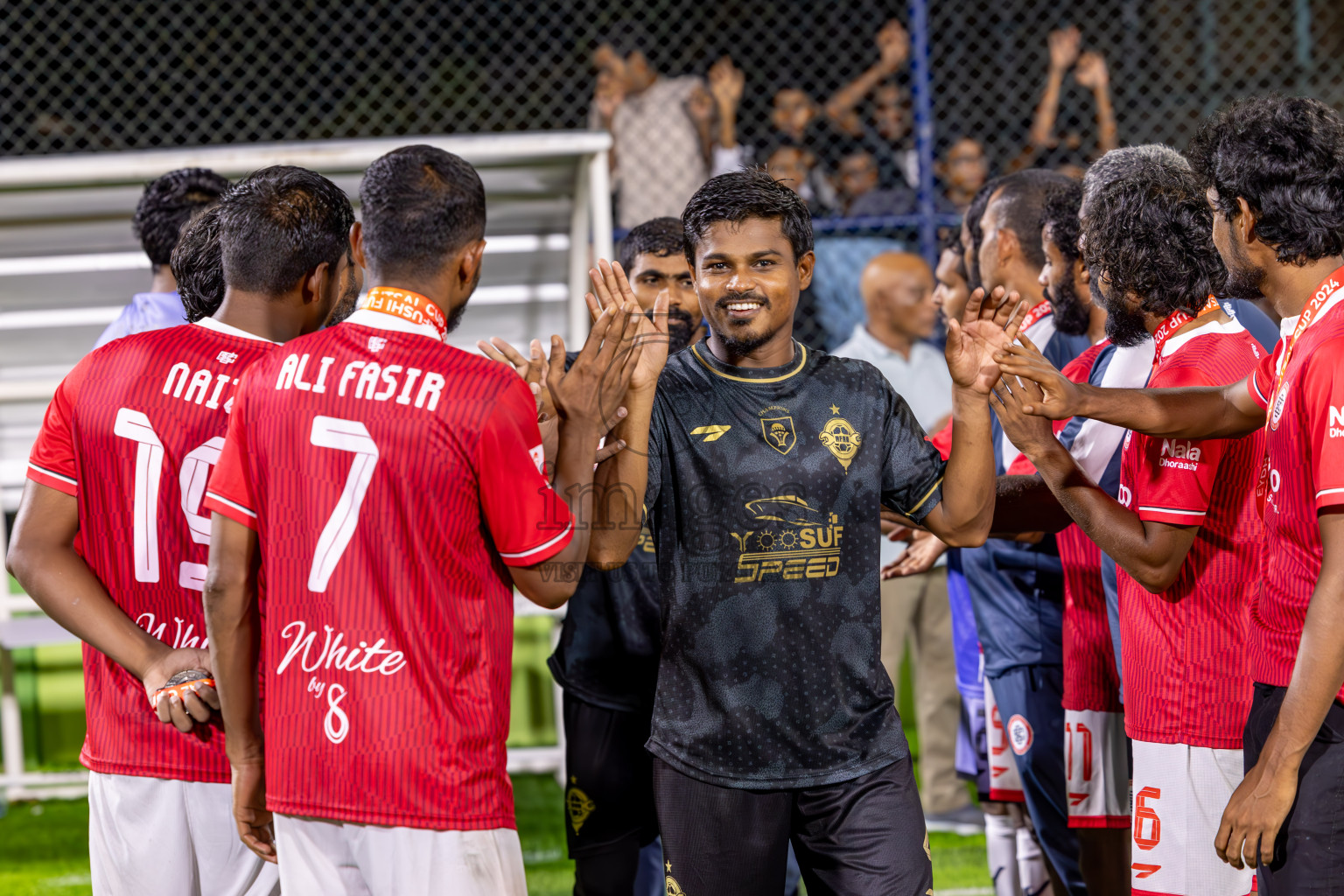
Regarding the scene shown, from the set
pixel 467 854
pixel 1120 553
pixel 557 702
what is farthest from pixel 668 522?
pixel 557 702

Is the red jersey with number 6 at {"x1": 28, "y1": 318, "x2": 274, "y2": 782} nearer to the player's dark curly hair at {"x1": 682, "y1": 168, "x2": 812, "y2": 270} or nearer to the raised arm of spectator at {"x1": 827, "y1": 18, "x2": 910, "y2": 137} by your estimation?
the player's dark curly hair at {"x1": 682, "y1": 168, "x2": 812, "y2": 270}

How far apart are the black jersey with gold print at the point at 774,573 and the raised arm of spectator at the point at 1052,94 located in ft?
16.4

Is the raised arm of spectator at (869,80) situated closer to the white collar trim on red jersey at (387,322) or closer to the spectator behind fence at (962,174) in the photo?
the spectator behind fence at (962,174)

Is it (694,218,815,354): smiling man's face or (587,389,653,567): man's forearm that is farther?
(694,218,815,354): smiling man's face

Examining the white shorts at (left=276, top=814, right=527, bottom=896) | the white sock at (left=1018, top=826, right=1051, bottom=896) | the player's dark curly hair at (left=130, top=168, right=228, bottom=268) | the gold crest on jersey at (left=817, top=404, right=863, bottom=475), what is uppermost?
the player's dark curly hair at (left=130, top=168, right=228, bottom=268)

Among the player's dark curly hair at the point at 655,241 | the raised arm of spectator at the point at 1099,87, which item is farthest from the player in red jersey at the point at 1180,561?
the raised arm of spectator at the point at 1099,87

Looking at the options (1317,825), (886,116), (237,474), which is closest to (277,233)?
(237,474)

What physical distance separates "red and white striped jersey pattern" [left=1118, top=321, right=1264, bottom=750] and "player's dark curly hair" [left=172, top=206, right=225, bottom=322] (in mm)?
2022

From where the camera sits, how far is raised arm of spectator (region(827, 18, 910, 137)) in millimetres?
6883

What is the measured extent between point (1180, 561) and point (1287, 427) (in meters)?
0.50

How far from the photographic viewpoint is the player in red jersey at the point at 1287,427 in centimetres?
187

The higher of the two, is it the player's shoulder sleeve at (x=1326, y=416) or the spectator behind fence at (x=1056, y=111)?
the spectator behind fence at (x=1056, y=111)

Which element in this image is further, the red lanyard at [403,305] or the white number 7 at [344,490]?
the red lanyard at [403,305]

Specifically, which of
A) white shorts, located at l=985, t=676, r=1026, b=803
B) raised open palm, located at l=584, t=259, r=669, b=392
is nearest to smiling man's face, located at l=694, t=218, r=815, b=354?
raised open palm, located at l=584, t=259, r=669, b=392
